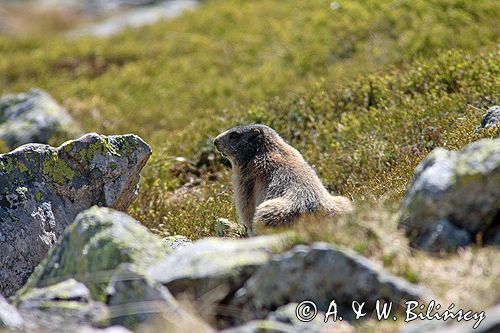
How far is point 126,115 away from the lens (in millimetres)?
20562

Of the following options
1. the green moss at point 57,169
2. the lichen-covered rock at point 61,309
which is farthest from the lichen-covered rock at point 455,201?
the green moss at point 57,169

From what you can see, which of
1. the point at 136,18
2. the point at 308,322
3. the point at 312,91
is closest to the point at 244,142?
the point at 308,322

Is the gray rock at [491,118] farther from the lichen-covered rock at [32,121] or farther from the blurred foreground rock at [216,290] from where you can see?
the lichen-covered rock at [32,121]

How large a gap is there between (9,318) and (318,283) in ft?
8.46

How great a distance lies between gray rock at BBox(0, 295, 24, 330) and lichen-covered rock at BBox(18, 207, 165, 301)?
450 mm

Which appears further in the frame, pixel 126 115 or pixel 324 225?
pixel 126 115

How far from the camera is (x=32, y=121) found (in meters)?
18.2

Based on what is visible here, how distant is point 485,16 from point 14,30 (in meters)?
22.6

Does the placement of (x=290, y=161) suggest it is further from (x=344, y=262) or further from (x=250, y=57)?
(x=250, y=57)

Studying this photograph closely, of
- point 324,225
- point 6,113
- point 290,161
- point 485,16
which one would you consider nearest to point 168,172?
point 290,161

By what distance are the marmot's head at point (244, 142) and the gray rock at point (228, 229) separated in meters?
0.87

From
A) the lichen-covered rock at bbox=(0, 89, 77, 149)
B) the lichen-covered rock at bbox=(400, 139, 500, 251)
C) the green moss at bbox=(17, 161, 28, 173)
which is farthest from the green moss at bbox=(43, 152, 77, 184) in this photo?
the lichen-covered rock at bbox=(0, 89, 77, 149)

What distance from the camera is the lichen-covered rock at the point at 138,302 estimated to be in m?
6.24

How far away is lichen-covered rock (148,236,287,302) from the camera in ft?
21.7
